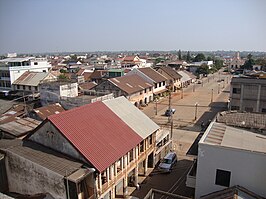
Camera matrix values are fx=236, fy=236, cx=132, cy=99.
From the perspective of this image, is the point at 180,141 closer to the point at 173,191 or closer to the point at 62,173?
the point at 173,191

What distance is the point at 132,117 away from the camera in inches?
882

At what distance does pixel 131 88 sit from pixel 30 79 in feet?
67.4

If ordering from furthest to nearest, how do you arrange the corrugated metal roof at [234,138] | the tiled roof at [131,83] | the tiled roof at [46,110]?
the tiled roof at [131,83]
the tiled roof at [46,110]
the corrugated metal roof at [234,138]

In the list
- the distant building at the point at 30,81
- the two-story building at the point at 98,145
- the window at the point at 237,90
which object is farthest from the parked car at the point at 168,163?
the distant building at the point at 30,81

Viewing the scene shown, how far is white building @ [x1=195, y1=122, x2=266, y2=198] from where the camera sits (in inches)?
571

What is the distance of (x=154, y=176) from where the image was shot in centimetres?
2164

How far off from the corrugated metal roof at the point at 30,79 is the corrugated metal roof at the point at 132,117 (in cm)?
2856

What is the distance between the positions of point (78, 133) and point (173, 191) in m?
9.16

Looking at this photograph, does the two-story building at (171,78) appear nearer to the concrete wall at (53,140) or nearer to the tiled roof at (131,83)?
the tiled roof at (131,83)

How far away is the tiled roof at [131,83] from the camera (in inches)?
1813

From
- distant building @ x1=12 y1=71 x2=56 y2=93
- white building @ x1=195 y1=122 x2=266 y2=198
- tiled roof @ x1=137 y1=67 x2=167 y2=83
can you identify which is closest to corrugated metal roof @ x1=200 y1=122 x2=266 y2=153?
white building @ x1=195 y1=122 x2=266 y2=198

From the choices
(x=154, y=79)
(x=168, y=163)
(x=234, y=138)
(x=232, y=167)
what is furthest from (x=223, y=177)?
(x=154, y=79)

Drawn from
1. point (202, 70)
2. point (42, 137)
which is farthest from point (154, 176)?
point (202, 70)

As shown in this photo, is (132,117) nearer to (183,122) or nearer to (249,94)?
(183,122)
